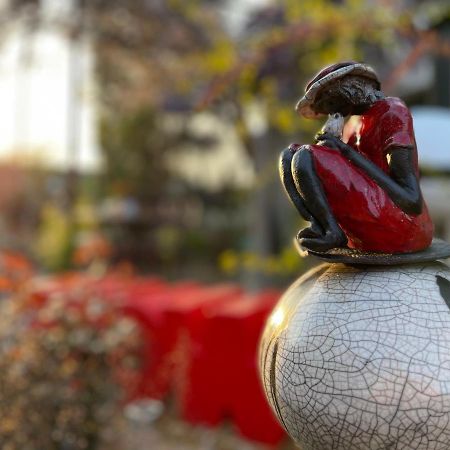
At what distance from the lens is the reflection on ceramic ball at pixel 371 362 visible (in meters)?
1.43

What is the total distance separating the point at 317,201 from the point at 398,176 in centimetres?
23

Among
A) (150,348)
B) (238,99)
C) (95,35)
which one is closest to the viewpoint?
(150,348)

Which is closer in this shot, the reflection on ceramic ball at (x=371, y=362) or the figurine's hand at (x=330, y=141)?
the reflection on ceramic ball at (x=371, y=362)

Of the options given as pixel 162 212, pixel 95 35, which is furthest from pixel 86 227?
pixel 95 35

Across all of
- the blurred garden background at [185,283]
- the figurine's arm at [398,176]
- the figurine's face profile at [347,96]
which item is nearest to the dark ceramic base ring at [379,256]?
the figurine's arm at [398,176]

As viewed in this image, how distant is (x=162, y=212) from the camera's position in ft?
65.0

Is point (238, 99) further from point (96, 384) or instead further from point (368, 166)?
point (368, 166)

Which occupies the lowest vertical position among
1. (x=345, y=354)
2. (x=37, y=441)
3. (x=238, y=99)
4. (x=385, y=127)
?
(x=37, y=441)

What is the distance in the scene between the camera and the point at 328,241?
158 cm

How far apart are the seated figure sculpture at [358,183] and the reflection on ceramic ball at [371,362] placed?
101mm

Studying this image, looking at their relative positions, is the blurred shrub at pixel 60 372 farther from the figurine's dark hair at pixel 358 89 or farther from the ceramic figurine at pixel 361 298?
the figurine's dark hair at pixel 358 89

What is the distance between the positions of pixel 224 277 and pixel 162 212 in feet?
17.3

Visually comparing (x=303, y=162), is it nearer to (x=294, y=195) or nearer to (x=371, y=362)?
(x=294, y=195)

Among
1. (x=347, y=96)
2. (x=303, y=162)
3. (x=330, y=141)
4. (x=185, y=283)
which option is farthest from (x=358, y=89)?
(x=185, y=283)
